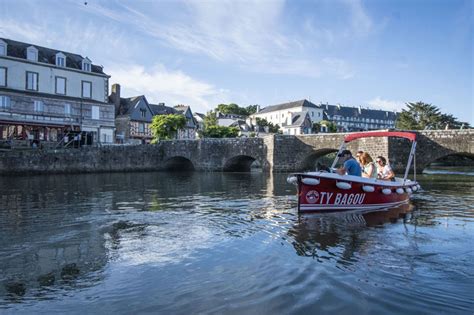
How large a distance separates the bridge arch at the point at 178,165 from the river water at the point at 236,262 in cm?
2722

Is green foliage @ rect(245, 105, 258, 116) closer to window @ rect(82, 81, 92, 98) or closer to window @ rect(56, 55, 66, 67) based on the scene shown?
window @ rect(82, 81, 92, 98)

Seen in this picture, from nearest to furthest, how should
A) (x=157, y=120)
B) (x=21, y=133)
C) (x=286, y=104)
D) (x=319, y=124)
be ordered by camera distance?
(x=21, y=133) < (x=157, y=120) < (x=319, y=124) < (x=286, y=104)

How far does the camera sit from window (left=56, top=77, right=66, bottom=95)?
123ft

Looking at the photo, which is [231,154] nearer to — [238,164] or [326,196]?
[238,164]

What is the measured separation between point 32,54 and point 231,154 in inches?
802

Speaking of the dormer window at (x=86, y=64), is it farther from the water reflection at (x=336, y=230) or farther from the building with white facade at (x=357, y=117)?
the building with white facade at (x=357, y=117)

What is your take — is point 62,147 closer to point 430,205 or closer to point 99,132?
point 99,132

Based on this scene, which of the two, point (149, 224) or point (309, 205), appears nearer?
point (149, 224)

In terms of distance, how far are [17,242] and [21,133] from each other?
33881 mm

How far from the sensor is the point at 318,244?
22.9 feet

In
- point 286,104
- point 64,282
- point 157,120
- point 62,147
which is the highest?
point 286,104

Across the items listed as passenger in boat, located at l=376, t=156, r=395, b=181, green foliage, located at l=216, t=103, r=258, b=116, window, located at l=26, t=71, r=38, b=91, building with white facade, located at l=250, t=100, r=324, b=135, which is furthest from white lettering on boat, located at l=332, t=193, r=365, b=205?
green foliage, located at l=216, t=103, r=258, b=116

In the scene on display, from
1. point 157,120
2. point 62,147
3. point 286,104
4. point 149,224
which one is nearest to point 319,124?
point 286,104

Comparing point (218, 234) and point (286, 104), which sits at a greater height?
point (286, 104)
